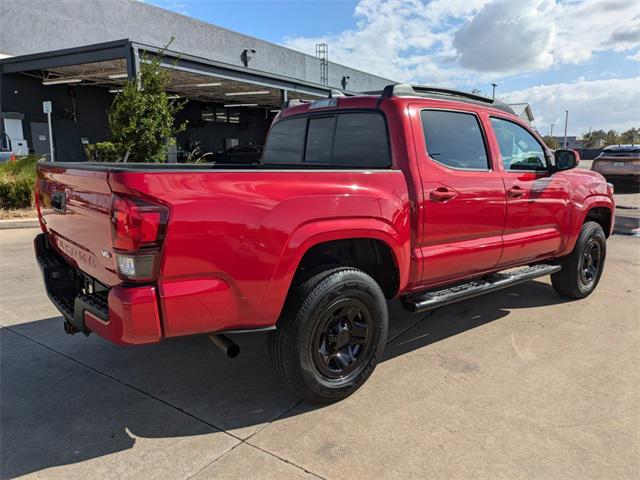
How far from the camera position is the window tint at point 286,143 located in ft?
14.2

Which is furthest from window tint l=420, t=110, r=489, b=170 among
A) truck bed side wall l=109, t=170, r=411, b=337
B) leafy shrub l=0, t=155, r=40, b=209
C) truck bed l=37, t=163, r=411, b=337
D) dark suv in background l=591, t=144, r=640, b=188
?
dark suv in background l=591, t=144, r=640, b=188

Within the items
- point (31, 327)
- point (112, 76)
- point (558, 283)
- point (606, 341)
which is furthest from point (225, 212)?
point (112, 76)

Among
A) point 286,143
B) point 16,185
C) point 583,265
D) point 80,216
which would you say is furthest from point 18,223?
point 583,265

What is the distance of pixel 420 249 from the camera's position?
352cm

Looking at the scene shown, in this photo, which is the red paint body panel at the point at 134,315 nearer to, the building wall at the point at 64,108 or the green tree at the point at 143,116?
the green tree at the point at 143,116

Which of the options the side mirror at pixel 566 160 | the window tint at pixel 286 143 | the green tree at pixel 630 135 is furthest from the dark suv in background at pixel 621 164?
the green tree at pixel 630 135

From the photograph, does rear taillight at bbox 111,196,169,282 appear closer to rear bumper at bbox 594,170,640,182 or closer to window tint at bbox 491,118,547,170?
window tint at bbox 491,118,547,170

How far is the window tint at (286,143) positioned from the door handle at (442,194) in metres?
1.34

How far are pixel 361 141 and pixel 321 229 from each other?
1.17 meters

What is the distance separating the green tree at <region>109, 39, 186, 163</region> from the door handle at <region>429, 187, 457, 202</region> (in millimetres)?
9485

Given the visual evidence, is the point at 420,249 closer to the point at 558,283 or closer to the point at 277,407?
the point at 277,407

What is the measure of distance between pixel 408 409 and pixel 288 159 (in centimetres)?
245

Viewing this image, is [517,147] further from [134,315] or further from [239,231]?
[134,315]

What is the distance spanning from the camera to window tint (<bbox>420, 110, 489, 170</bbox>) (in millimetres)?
3672
